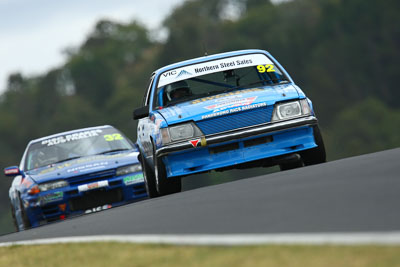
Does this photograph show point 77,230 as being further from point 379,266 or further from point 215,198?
point 379,266

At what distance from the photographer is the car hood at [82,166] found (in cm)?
1392

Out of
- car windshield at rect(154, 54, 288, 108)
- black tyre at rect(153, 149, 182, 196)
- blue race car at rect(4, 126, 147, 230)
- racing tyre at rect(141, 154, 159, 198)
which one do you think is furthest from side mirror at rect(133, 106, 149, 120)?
blue race car at rect(4, 126, 147, 230)

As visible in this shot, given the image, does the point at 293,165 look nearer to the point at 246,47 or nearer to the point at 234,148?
the point at 234,148

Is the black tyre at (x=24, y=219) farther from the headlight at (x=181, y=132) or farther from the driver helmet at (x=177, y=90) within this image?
Result: the headlight at (x=181, y=132)

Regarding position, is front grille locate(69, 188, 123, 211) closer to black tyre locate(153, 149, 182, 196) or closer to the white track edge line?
black tyre locate(153, 149, 182, 196)

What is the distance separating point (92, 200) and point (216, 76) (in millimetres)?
2373

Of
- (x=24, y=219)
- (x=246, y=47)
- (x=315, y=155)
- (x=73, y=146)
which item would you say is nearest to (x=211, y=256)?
(x=315, y=155)

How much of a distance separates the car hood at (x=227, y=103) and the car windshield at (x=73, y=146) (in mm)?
3421

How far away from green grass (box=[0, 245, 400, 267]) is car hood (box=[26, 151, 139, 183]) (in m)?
5.97

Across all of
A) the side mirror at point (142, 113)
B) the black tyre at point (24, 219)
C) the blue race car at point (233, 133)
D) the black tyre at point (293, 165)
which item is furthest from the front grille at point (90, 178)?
the black tyre at point (293, 165)

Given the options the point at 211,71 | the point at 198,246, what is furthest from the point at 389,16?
the point at 198,246

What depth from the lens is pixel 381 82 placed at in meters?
94.8

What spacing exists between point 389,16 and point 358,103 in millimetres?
10612

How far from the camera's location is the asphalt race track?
611 centimetres
